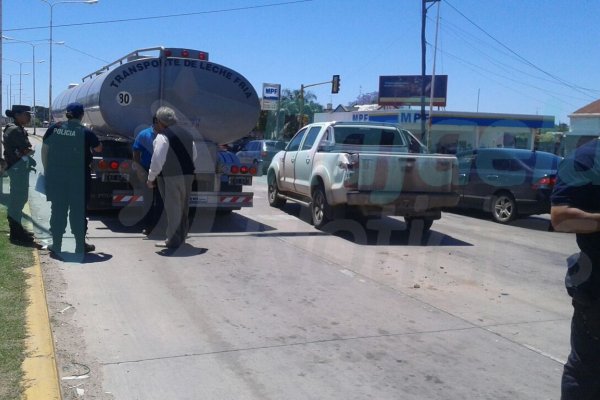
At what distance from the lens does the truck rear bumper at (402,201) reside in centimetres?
998

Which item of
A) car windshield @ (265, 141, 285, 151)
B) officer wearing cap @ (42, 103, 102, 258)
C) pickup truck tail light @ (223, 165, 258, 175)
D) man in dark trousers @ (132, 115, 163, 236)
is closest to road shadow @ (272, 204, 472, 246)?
pickup truck tail light @ (223, 165, 258, 175)

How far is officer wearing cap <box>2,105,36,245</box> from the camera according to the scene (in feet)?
26.9

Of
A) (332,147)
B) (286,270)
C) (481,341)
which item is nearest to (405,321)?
(481,341)

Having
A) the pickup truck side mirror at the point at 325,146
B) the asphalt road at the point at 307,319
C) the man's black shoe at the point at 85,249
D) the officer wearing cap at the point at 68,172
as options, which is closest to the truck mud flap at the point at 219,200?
the asphalt road at the point at 307,319

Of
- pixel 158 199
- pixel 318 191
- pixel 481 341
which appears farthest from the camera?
pixel 318 191

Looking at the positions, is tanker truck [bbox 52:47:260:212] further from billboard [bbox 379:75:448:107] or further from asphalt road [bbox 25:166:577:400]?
billboard [bbox 379:75:448:107]

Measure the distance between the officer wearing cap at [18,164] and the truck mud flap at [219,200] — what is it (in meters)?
2.88

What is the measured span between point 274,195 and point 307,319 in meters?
8.48

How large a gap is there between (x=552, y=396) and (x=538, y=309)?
2.43m

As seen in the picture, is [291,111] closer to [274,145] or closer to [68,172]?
[274,145]

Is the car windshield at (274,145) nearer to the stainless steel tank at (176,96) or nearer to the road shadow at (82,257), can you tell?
the stainless steel tank at (176,96)

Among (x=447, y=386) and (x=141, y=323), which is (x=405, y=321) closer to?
(x=447, y=386)

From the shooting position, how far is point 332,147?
11.6m

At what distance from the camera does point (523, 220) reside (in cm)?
1426
